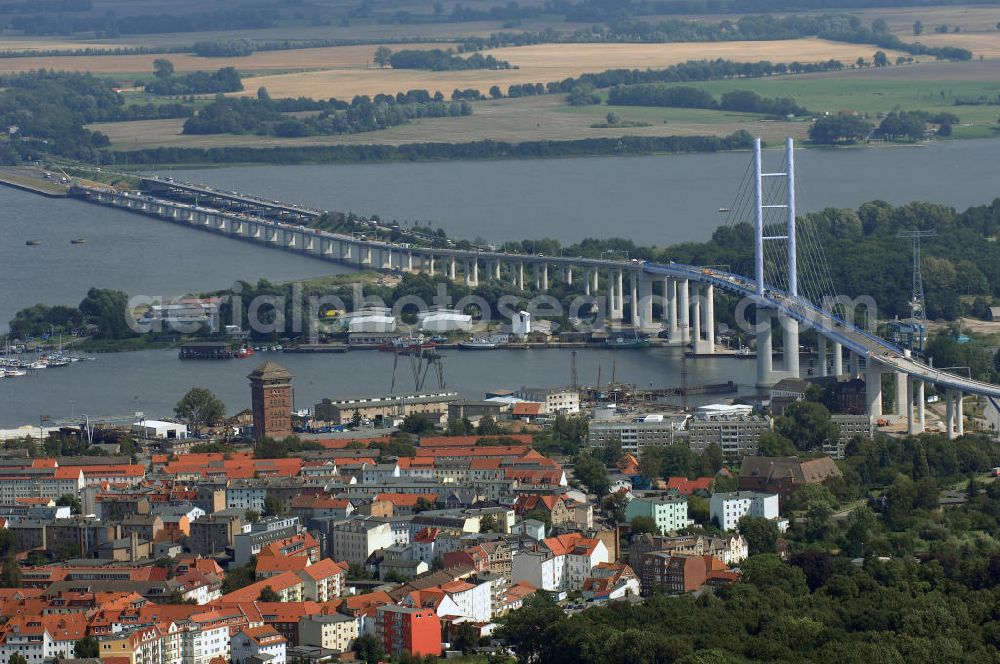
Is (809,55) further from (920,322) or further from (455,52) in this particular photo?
(920,322)

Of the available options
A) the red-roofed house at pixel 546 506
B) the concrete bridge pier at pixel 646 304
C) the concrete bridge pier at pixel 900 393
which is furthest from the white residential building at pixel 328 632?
the concrete bridge pier at pixel 646 304

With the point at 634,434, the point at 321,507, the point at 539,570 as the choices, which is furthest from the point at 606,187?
the point at 539,570

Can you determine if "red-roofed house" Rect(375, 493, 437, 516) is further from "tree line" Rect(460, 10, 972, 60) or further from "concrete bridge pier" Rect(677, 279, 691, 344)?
"tree line" Rect(460, 10, 972, 60)

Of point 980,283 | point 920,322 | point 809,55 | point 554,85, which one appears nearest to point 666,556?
point 920,322

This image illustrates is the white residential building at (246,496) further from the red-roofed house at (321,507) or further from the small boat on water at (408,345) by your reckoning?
the small boat on water at (408,345)

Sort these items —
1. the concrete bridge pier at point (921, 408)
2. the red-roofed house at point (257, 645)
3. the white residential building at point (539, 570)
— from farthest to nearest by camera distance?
the concrete bridge pier at point (921, 408) → the white residential building at point (539, 570) → the red-roofed house at point (257, 645)

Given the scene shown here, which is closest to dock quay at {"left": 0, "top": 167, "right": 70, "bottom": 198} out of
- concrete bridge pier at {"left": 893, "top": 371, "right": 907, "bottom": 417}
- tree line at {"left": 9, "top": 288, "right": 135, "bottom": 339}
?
tree line at {"left": 9, "top": 288, "right": 135, "bottom": 339}
